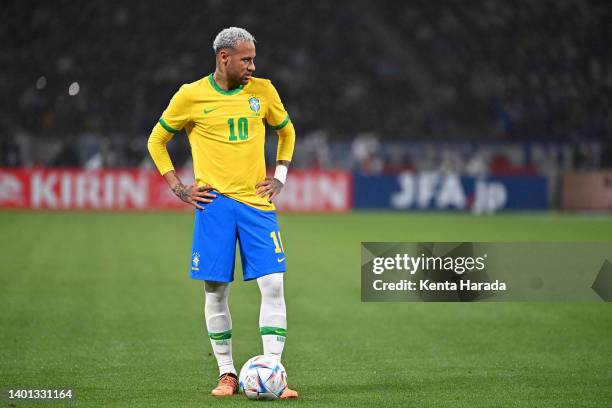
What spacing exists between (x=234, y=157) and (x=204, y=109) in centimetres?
35

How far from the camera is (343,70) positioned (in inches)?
1405

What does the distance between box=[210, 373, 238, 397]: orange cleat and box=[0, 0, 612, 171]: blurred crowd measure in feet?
79.7

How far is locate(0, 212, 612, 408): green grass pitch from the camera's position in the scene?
21.5ft

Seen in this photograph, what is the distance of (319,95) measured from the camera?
34.5 metres

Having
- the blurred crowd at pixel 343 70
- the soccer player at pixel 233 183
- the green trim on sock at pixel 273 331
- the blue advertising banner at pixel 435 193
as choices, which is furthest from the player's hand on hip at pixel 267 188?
the blurred crowd at pixel 343 70

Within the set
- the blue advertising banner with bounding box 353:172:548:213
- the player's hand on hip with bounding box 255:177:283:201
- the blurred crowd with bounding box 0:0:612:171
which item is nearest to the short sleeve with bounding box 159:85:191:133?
the player's hand on hip with bounding box 255:177:283:201

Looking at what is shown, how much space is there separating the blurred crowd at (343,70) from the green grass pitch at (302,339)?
15.5m

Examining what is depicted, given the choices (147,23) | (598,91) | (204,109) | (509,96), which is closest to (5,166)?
(147,23)

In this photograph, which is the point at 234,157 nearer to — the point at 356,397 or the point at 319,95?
the point at 356,397

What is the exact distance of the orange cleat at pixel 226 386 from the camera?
6415 millimetres

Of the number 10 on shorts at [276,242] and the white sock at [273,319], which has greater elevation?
the number 10 on shorts at [276,242]

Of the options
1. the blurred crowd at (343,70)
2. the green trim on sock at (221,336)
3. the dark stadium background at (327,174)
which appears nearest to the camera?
the green trim on sock at (221,336)

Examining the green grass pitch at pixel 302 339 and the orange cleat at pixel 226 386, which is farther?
the green grass pitch at pixel 302 339

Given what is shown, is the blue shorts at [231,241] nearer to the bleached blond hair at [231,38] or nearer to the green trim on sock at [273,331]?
the green trim on sock at [273,331]
